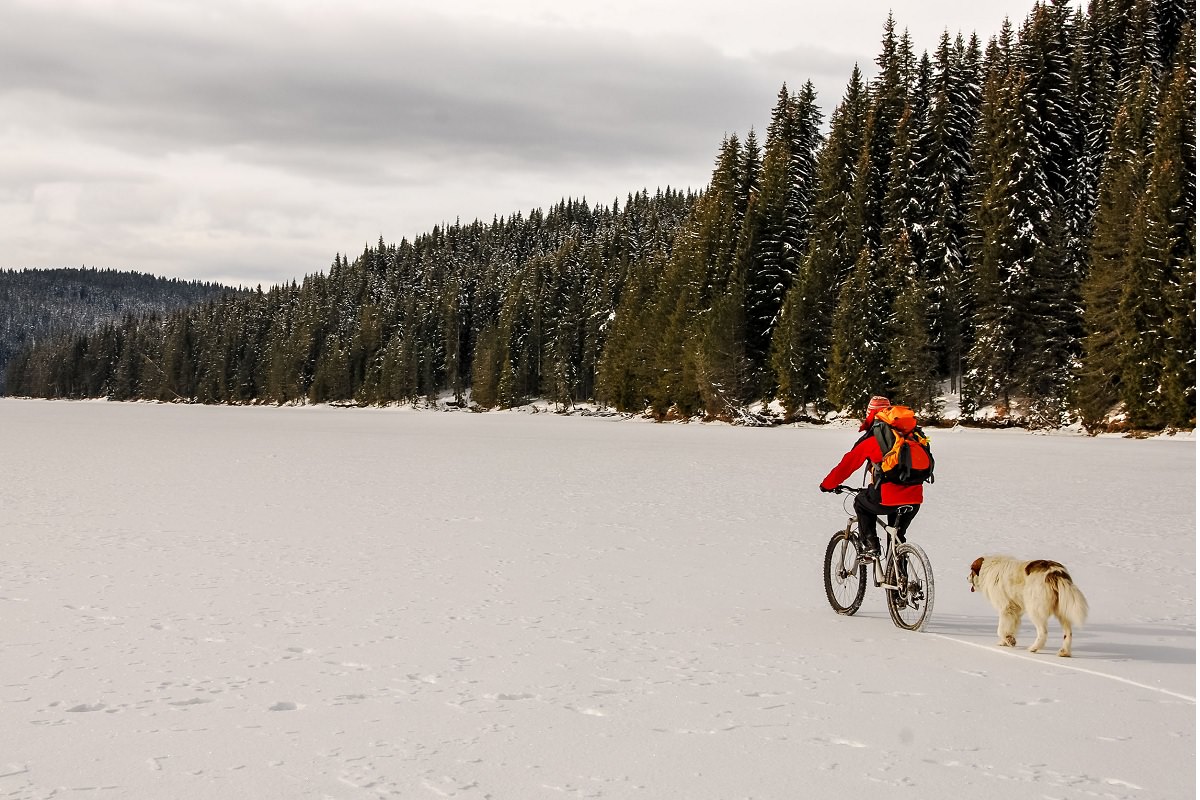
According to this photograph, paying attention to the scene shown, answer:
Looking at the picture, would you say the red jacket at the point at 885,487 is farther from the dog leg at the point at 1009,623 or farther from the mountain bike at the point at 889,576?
the dog leg at the point at 1009,623

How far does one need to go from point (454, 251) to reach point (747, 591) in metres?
156

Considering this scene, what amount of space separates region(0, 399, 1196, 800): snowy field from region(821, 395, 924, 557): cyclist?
2.63ft

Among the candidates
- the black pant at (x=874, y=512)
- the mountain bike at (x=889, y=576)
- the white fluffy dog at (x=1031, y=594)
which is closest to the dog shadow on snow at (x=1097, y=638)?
the white fluffy dog at (x=1031, y=594)

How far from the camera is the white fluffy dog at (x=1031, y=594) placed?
262 inches

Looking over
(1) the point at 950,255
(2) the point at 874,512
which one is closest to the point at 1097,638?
(2) the point at 874,512

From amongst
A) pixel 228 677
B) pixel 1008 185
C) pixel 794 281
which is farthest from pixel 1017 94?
pixel 228 677

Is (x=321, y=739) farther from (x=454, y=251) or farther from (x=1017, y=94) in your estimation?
(x=454, y=251)

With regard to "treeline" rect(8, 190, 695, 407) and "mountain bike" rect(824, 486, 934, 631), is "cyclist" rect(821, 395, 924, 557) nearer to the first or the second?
"mountain bike" rect(824, 486, 934, 631)

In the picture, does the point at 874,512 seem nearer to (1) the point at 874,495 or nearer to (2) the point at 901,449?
(1) the point at 874,495

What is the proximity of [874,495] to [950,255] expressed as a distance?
52.4 m

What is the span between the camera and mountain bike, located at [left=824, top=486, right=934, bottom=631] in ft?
25.1

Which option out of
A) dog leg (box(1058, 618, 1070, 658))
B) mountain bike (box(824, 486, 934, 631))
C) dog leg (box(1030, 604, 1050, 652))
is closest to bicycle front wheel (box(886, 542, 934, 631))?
mountain bike (box(824, 486, 934, 631))

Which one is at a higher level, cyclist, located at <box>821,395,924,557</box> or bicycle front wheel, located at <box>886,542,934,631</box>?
cyclist, located at <box>821,395,924,557</box>

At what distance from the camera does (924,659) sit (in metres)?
6.86
